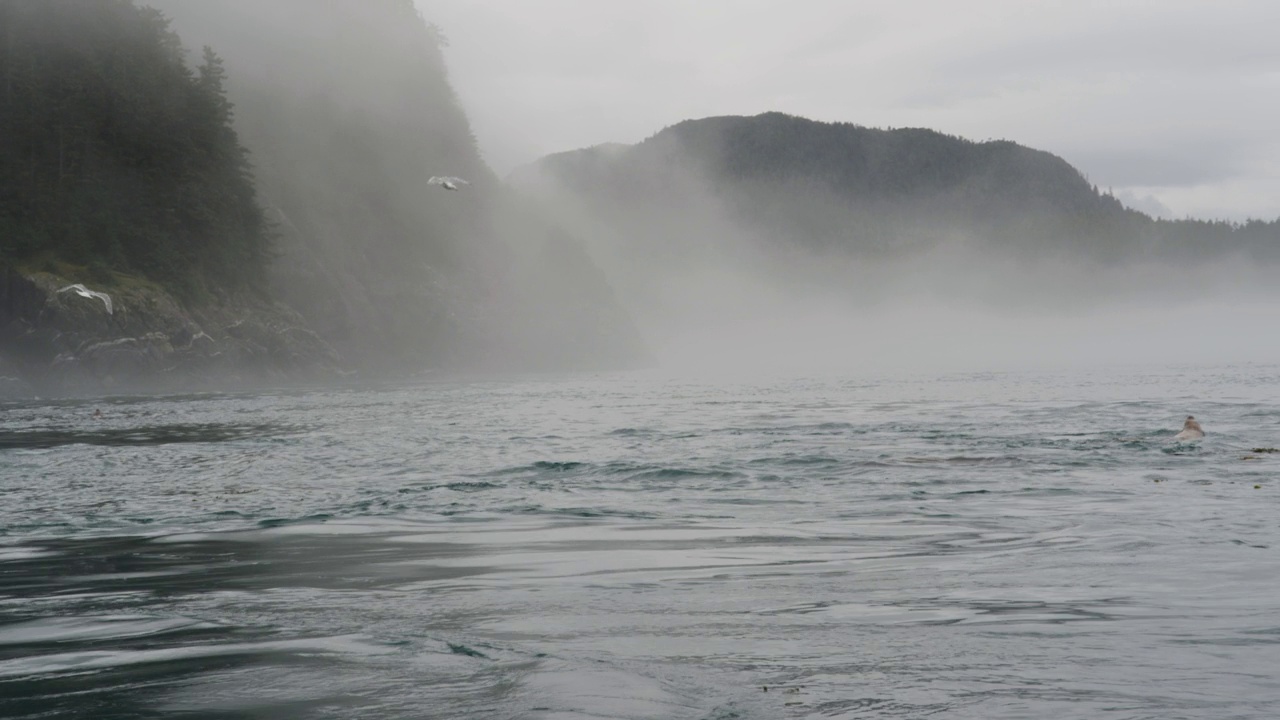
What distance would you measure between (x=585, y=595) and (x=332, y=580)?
7.52 ft

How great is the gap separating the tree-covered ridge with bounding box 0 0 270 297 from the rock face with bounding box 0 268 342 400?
3305 mm

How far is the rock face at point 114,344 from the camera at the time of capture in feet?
194

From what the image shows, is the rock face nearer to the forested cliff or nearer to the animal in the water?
the forested cliff

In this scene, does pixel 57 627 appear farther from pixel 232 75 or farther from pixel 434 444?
pixel 232 75


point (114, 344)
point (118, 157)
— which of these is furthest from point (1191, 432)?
point (118, 157)

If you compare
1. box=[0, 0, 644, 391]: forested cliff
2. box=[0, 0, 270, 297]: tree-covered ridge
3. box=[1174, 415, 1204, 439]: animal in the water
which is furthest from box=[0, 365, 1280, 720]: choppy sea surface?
box=[0, 0, 270, 297]: tree-covered ridge

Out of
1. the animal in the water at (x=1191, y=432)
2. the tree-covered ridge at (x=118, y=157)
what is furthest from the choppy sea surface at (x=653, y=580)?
the tree-covered ridge at (x=118, y=157)

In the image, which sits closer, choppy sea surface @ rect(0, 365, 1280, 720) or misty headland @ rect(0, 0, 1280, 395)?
choppy sea surface @ rect(0, 365, 1280, 720)

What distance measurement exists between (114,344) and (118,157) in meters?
19.4

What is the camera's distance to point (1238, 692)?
18.5 feet

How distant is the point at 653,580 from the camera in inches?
364

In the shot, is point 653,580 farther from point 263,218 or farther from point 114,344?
point 263,218

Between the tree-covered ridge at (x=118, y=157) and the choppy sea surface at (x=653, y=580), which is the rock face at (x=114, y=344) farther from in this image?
the choppy sea surface at (x=653, y=580)

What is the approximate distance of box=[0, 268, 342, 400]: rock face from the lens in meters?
59.1
